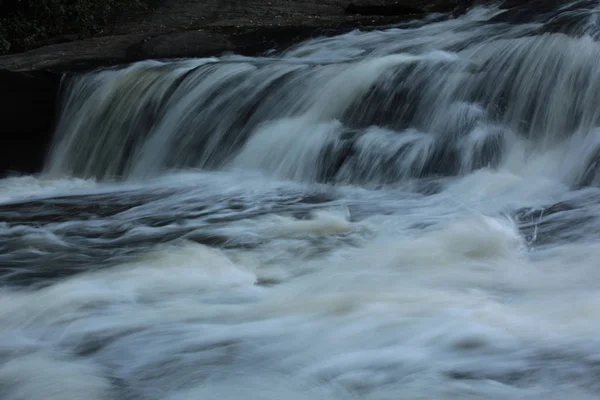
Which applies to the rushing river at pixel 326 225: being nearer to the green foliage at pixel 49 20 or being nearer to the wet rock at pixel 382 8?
the wet rock at pixel 382 8

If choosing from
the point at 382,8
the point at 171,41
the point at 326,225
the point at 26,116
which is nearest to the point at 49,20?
the point at 171,41

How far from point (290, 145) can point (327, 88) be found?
63 centimetres

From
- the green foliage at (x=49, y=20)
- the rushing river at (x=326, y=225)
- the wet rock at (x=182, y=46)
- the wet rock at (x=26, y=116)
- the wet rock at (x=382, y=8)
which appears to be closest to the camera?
the rushing river at (x=326, y=225)

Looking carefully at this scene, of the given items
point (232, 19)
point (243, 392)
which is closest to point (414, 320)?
point (243, 392)

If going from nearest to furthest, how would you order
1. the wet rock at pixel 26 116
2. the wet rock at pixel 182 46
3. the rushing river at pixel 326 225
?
the rushing river at pixel 326 225, the wet rock at pixel 26 116, the wet rock at pixel 182 46

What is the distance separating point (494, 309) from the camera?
10.6 feet

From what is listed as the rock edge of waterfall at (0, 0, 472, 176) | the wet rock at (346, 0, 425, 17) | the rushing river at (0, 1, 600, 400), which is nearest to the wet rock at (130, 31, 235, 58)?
the rock edge of waterfall at (0, 0, 472, 176)

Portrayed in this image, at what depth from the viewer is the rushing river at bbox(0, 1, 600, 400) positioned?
2.88m

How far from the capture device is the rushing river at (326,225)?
2877 mm

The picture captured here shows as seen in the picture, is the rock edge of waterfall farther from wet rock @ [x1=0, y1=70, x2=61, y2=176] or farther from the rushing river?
the rushing river

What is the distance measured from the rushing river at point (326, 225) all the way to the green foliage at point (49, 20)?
3180 mm

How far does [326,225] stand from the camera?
4449mm

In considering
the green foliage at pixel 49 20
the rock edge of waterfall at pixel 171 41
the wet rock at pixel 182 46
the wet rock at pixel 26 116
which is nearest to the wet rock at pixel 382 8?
the rock edge of waterfall at pixel 171 41

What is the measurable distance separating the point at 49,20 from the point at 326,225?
7109mm
